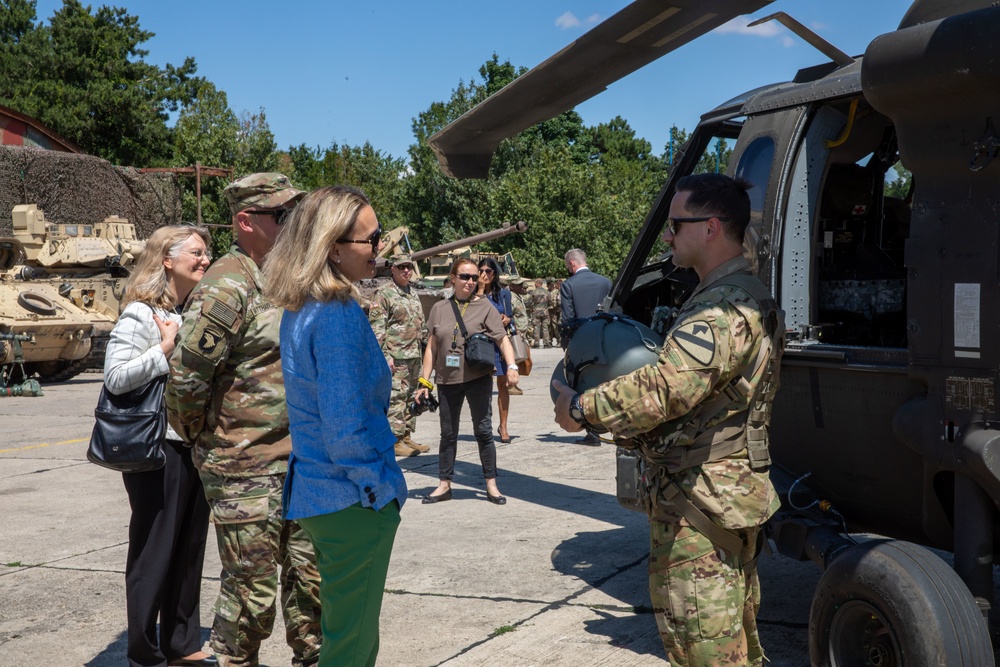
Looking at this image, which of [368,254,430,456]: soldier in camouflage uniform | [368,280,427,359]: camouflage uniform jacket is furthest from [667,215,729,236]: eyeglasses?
[368,280,427,359]: camouflage uniform jacket

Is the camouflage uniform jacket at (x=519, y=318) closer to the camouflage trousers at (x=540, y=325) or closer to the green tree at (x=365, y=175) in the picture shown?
the camouflage trousers at (x=540, y=325)

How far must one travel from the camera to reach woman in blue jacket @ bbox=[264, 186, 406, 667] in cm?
294

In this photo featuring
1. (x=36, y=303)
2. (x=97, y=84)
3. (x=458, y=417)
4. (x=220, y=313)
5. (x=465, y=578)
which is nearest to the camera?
(x=220, y=313)

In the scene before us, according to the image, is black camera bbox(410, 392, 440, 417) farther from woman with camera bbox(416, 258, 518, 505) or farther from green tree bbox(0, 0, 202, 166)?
green tree bbox(0, 0, 202, 166)

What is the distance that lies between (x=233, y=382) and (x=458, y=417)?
4234 mm

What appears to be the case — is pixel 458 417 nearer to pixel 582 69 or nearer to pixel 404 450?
pixel 404 450

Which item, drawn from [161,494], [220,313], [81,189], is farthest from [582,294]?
[81,189]

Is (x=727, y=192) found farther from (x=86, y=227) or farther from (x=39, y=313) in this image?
(x=86, y=227)

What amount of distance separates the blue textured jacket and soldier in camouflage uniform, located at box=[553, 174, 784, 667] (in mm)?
569

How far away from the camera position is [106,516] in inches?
296

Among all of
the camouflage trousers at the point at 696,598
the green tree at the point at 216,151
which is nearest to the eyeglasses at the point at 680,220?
the camouflage trousers at the point at 696,598

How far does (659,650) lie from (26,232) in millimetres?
19028

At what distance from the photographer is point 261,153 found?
139 feet

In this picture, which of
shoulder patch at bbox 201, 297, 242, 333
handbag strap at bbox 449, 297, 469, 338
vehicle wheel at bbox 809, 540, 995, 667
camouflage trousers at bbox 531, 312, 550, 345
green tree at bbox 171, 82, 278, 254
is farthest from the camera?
green tree at bbox 171, 82, 278, 254
